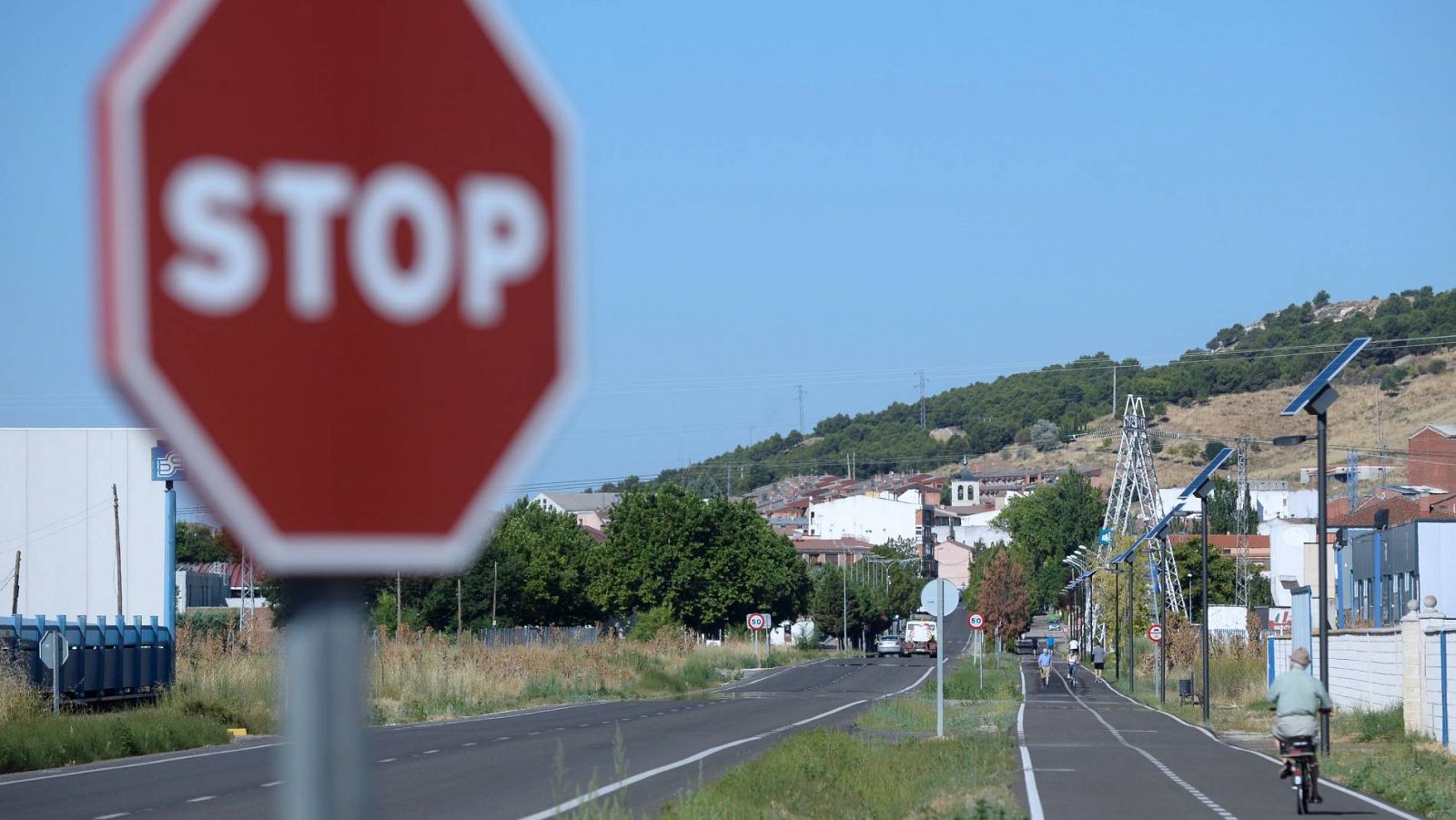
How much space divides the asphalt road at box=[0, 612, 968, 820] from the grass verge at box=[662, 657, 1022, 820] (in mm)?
931

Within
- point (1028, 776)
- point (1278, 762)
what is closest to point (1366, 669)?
point (1278, 762)

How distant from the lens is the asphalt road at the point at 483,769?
690 inches

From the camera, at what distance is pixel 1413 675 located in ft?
96.2

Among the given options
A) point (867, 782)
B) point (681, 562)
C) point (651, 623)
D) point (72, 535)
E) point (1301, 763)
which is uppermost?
Answer: point (72, 535)

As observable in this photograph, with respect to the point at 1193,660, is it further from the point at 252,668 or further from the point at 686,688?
the point at 252,668

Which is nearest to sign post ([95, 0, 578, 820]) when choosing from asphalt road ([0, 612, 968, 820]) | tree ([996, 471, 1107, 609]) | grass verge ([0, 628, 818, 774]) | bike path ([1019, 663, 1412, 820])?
asphalt road ([0, 612, 968, 820])

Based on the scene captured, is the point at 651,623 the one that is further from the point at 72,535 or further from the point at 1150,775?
the point at 1150,775

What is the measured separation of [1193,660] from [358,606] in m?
65.2

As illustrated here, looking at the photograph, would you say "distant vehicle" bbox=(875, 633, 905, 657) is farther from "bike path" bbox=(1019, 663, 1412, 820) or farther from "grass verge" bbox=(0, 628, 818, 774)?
"bike path" bbox=(1019, 663, 1412, 820)

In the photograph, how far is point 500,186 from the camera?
7.14 ft

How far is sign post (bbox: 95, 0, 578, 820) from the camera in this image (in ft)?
6.31

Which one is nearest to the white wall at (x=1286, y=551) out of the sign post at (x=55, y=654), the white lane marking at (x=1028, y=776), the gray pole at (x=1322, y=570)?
the white lane marking at (x=1028, y=776)

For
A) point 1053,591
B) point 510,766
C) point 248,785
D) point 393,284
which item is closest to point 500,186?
point 393,284

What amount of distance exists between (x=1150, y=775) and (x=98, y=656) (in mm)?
19585
